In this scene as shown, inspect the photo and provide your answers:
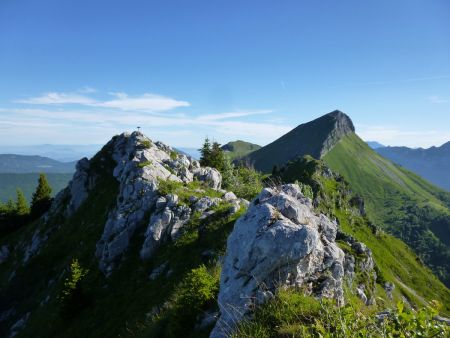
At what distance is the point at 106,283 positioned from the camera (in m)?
28.6

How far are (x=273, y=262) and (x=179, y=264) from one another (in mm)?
13924

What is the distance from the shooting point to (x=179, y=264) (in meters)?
23.4

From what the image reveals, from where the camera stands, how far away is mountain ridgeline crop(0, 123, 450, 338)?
9375 mm

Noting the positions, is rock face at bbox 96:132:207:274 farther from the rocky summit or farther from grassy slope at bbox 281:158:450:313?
grassy slope at bbox 281:158:450:313

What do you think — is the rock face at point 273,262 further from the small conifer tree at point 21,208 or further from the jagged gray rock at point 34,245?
the small conifer tree at point 21,208

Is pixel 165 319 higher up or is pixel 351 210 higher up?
pixel 165 319

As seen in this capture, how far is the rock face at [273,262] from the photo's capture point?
1070 centimetres

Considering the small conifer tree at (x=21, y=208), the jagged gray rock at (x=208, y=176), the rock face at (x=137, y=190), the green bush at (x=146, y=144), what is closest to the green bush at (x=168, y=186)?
the rock face at (x=137, y=190)

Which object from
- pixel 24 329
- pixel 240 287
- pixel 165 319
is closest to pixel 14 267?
pixel 24 329

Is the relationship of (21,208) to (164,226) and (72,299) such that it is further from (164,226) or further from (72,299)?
(164,226)

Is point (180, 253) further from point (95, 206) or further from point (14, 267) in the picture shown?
point (14, 267)

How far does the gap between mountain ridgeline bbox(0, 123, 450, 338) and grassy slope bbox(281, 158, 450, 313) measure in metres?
89.2

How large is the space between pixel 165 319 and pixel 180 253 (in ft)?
34.1

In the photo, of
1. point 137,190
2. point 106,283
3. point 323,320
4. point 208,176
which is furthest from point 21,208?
point 323,320
